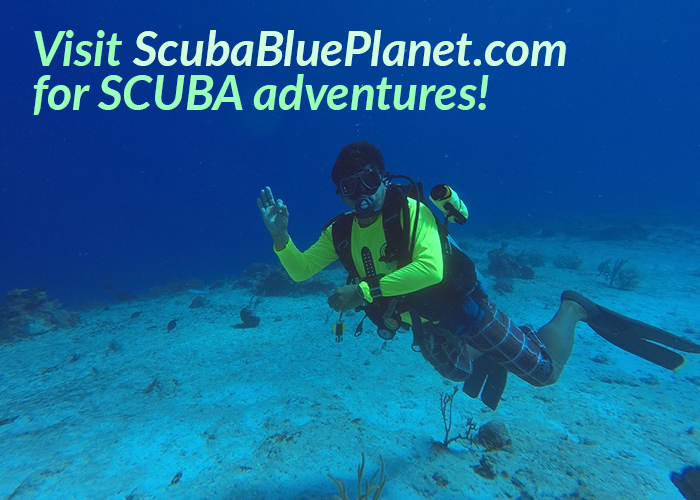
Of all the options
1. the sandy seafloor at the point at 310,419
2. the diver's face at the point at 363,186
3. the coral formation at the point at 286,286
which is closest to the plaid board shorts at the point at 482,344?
the sandy seafloor at the point at 310,419

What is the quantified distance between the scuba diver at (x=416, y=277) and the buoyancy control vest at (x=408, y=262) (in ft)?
0.04

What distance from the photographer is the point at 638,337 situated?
4641 mm

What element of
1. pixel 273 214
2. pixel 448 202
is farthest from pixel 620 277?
pixel 273 214

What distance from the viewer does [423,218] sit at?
3236mm

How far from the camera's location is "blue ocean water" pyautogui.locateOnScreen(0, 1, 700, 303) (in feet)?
181

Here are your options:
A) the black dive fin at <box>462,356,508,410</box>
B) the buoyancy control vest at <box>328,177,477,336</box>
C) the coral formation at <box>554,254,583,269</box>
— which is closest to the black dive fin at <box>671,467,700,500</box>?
the black dive fin at <box>462,356,508,410</box>

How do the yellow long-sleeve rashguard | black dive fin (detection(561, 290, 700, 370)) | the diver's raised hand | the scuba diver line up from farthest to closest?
1. black dive fin (detection(561, 290, 700, 370))
2. the diver's raised hand
3. the scuba diver
4. the yellow long-sleeve rashguard

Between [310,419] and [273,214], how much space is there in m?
3.37

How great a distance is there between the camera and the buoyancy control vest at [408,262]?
10.5 feet

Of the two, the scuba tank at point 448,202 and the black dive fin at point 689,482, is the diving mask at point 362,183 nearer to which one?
the scuba tank at point 448,202

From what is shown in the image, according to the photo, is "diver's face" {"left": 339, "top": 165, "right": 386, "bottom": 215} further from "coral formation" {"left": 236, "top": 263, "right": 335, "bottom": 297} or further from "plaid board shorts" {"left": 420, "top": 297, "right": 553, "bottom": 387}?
"coral formation" {"left": 236, "top": 263, "right": 335, "bottom": 297}

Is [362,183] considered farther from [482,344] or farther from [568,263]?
[568,263]

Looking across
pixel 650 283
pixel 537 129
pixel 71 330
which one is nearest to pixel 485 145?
pixel 537 129

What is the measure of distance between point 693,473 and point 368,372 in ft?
15.0
